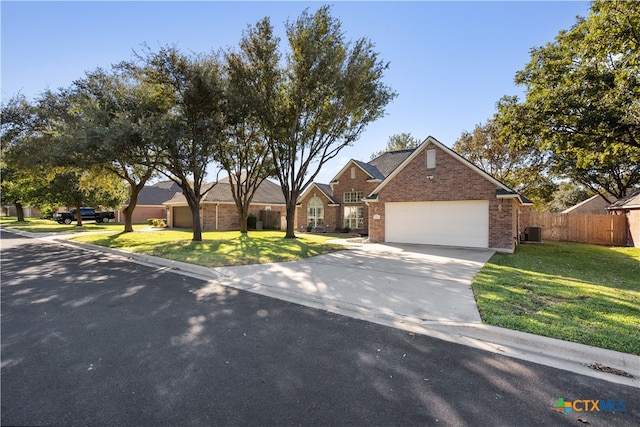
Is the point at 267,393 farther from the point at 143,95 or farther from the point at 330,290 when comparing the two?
the point at 143,95

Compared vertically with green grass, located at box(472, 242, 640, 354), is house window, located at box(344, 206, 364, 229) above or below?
above

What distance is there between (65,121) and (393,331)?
19.3 meters

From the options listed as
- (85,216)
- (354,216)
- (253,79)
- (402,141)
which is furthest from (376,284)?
(402,141)

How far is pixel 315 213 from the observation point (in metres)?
25.9

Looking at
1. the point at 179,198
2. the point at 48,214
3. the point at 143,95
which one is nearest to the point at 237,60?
the point at 143,95

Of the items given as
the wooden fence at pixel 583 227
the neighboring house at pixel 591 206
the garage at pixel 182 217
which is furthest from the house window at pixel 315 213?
the neighboring house at pixel 591 206

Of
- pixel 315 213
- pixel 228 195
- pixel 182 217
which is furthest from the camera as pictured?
pixel 182 217

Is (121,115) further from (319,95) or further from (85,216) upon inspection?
(85,216)

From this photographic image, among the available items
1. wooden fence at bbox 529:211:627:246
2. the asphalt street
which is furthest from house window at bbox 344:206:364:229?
the asphalt street

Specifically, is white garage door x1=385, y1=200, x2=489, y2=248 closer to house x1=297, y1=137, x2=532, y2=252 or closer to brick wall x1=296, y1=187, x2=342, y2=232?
house x1=297, y1=137, x2=532, y2=252

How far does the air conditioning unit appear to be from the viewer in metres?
18.0

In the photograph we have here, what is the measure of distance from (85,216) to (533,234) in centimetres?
4646

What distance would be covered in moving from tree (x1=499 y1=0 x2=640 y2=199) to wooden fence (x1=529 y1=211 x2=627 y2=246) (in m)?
11.0

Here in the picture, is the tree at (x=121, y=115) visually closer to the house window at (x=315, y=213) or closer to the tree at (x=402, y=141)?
the house window at (x=315, y=213)
